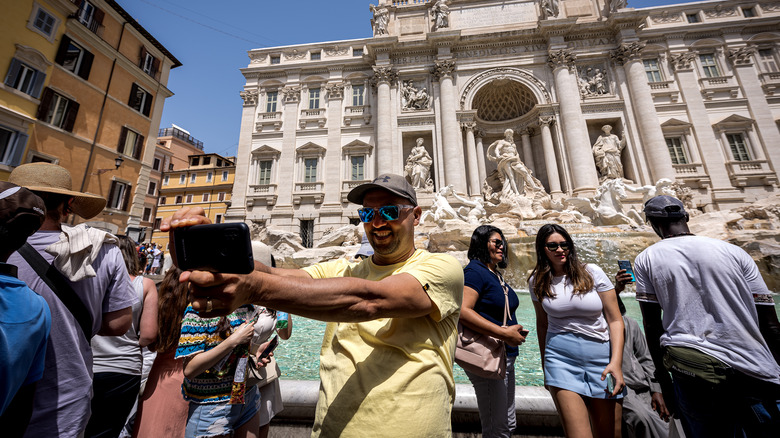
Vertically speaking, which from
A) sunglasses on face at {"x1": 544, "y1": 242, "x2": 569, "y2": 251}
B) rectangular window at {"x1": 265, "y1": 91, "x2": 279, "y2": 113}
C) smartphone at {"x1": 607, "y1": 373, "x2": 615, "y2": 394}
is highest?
rectangular window at {"x1": 265, "y1": 91, "x2": 279, "y2": 113}

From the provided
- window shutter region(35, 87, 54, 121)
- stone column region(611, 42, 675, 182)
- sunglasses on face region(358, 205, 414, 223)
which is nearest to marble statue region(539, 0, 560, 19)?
stone column region(611, 42, 675, 182)

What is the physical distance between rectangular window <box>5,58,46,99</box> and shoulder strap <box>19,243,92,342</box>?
16100 millimetres

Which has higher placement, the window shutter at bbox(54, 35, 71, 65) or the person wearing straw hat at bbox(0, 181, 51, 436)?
the window shutter at bbox(54, 35, 71, 65)

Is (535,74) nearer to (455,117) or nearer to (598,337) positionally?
(455,117)

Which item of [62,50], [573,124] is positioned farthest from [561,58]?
[62,50]

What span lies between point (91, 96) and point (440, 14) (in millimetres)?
18557

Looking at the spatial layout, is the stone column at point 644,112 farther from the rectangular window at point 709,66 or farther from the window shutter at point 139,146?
the window shutter at point 139,146

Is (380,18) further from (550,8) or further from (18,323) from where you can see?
(18,323)

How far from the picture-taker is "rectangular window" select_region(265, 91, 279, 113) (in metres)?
20.2

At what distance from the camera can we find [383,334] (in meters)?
1.11

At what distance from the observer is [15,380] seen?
3.50 ft

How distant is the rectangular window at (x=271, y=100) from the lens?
2023 cm

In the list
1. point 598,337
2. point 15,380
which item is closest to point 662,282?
point 598,337

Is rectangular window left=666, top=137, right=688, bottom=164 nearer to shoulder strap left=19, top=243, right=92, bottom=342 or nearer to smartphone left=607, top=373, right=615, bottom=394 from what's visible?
smartphone left=607, top=373, right=615, bottom=394
